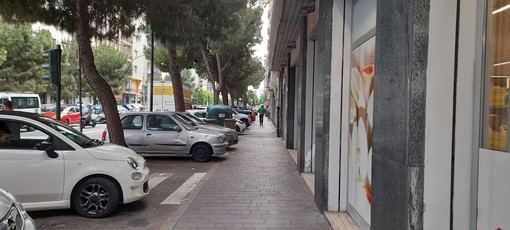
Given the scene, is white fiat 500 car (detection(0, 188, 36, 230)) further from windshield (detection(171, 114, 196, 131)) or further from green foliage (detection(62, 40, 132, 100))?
green foliage (detection(62, 40, 132, 100))

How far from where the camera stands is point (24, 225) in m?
3.62

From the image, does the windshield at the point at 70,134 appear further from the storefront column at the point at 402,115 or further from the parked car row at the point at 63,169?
the storefront column at the point at 402,115

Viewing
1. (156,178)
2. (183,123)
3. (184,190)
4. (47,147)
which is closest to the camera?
(47,147)

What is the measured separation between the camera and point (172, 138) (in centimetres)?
1283

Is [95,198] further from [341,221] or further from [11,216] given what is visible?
[341,221]

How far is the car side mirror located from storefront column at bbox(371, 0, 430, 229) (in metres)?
4.63

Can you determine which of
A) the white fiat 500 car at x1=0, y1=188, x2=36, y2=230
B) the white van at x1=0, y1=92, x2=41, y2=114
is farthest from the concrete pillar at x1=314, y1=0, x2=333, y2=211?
the white van at x1=0, y1=92, x2=41, y2=114

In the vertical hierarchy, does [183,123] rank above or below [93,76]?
below

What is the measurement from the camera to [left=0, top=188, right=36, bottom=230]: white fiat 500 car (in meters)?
3.35

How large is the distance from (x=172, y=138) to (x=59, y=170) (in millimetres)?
6532

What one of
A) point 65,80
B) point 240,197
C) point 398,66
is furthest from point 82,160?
point 65,80

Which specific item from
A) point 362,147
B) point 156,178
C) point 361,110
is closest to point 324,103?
point 361,110

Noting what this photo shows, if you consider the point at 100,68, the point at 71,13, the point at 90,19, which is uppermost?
the point at 100,68

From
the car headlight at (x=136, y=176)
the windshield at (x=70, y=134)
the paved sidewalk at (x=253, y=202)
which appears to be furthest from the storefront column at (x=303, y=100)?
the windshield at (x=70, y=134)
